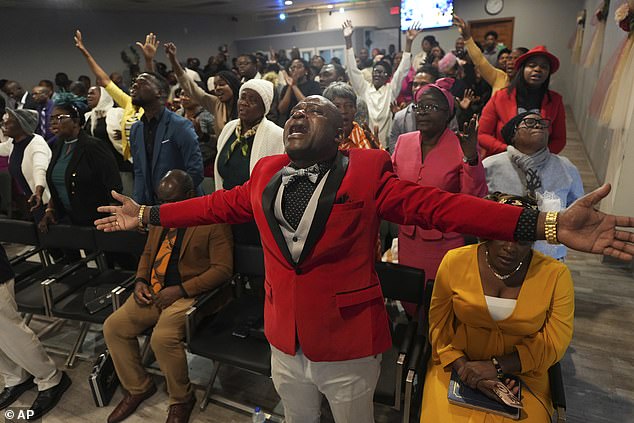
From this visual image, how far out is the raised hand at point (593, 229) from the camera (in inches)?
40.6

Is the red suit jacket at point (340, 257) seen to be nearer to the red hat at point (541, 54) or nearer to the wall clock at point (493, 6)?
the red hat at point (541, 54)

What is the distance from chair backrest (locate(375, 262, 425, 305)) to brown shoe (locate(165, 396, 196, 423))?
52.0 inches

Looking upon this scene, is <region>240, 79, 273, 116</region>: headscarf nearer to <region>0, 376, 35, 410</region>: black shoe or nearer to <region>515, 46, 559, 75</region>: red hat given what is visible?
<region>515, 46, 559, 75</region>: red hat

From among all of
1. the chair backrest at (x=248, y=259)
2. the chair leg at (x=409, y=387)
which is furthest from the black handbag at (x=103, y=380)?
the chair leg at (x=409, y=387)

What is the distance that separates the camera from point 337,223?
135cm

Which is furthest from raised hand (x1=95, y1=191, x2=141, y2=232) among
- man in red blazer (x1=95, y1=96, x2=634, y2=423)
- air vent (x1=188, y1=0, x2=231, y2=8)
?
air vent (x1=188, y1=0, x2=231, y2=8)

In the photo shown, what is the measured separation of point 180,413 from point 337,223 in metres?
1.72

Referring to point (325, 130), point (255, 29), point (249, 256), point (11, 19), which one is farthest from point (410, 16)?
point (325, 130)

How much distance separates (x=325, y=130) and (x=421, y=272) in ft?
3.82

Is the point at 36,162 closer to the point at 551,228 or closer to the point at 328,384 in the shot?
the point at 328,384

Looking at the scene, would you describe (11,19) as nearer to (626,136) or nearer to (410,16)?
(410,16)

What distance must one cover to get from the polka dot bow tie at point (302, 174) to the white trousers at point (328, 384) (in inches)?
24.7

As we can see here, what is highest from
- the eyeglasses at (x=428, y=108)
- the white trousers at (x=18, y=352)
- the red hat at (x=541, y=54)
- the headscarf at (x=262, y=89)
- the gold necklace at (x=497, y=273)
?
the red hat at (x=541, y=54)

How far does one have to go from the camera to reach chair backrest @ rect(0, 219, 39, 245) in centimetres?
335
